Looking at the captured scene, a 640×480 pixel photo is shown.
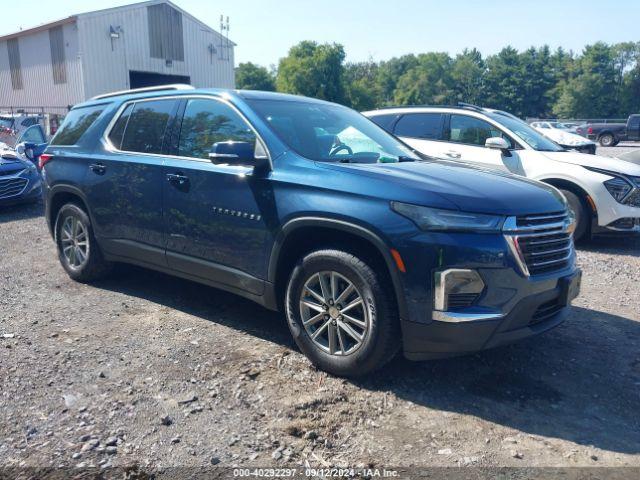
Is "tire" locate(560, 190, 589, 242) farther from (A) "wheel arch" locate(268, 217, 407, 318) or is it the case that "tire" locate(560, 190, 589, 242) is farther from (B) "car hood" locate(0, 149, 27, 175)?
(B) "car hood" locate(0, 149, 27, 175)

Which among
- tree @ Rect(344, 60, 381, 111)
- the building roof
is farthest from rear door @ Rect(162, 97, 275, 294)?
tree @ Rect(344, 60, 381, 111)

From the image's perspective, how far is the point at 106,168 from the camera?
5.14 meters

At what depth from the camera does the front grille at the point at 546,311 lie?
351cm

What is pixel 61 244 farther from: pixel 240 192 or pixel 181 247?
pixel 240 192

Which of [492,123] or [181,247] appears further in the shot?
[492,123]

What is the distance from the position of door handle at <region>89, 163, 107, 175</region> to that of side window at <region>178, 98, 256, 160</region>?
963mm

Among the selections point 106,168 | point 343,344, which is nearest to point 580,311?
point 343,344

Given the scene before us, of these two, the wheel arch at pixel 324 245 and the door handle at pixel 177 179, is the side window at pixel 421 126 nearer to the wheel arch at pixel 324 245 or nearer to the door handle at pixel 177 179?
the door handle at pixel 177 179

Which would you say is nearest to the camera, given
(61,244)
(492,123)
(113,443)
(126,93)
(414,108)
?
(113,443)

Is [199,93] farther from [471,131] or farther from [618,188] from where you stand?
[618,188]

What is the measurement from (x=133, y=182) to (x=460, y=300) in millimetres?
2955

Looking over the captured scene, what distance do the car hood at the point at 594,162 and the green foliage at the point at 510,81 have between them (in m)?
70.4

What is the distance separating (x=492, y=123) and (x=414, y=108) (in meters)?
1.28

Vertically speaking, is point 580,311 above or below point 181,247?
below
